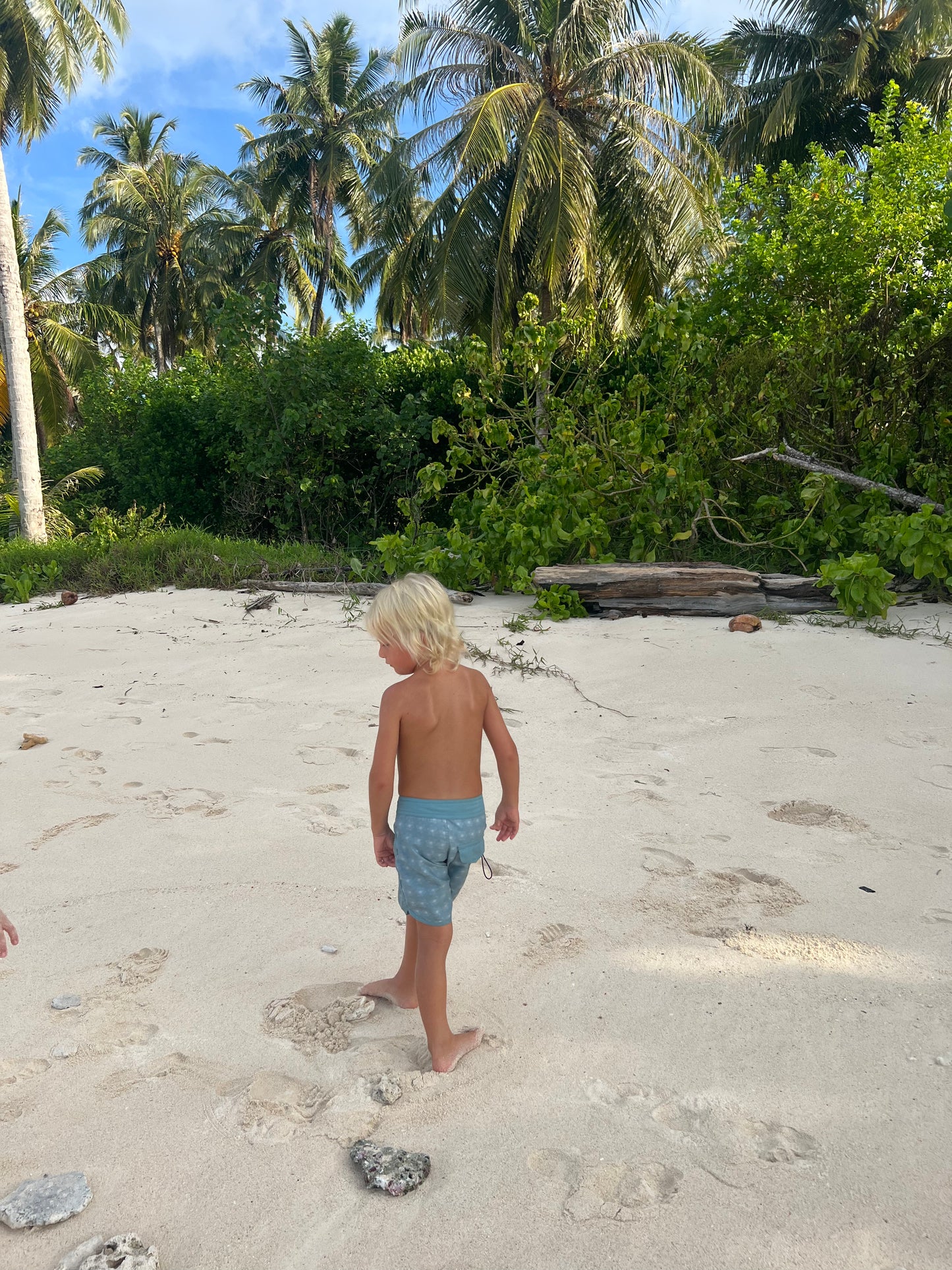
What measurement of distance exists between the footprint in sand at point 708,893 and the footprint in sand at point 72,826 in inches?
77.2

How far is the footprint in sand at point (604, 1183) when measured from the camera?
147 centimetres

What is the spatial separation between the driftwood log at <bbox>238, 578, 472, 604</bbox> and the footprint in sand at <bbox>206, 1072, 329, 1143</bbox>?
15.6 feet

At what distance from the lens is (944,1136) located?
161 centimetres

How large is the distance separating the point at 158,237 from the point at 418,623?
3035cm

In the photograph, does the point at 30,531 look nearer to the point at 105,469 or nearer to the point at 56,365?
the point at 105,469

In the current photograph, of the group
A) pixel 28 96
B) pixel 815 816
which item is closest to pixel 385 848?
pixel 815 816

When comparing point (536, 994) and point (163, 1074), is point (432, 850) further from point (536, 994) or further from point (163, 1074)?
point (163, 1074)

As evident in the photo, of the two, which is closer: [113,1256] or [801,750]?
[113,1256]

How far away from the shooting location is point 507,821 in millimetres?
2082

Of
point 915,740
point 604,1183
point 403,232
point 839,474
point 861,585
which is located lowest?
point 604,1183

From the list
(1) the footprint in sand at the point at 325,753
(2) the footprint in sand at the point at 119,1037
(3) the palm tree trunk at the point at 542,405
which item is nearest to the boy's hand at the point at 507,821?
(2) the footprint in sand at the point at 119,1037

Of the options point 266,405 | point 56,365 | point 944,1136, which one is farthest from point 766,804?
point 56,365

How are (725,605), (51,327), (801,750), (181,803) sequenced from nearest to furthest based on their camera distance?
(181,803) < (801,750) < (725,605) < (51,327)

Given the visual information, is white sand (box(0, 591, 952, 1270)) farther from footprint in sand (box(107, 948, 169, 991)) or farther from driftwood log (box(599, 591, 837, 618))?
driftwood log (box(599, 591, 837, 618))
